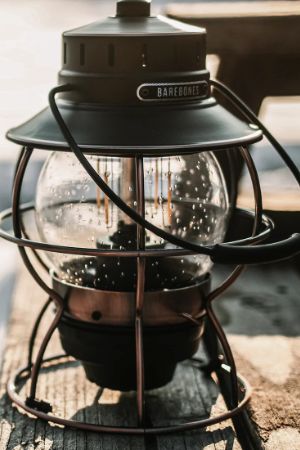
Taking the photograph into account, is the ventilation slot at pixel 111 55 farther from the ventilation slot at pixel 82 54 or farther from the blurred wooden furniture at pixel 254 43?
the blurred wooden furniture at pixel 254 43

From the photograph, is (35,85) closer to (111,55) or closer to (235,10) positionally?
(235,10)

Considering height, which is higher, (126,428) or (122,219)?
(122,219)

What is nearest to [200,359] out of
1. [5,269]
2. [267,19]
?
[267,19]

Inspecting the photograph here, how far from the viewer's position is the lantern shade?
161cm

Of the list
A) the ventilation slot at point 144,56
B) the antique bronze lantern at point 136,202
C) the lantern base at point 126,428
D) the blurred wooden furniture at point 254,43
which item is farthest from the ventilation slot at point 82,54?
the blurred wooden furniture at point 254,43

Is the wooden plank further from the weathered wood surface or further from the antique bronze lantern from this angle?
the weathered wood surface

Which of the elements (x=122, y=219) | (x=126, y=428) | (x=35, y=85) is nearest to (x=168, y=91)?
(x=122, y=219)

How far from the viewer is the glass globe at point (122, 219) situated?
1849 mm

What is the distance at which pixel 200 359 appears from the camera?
220 centimetres

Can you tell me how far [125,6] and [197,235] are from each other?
488 millimetres

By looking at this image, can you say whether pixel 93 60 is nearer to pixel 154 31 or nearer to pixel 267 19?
pixel 154 31

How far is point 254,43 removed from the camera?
2742mm

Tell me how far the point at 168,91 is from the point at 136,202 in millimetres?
229

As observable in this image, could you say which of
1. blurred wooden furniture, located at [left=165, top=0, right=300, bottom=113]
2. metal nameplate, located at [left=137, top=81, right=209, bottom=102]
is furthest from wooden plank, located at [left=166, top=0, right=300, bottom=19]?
metal nameplate, located at [left=137, top=81, right=209, bottom=102]
